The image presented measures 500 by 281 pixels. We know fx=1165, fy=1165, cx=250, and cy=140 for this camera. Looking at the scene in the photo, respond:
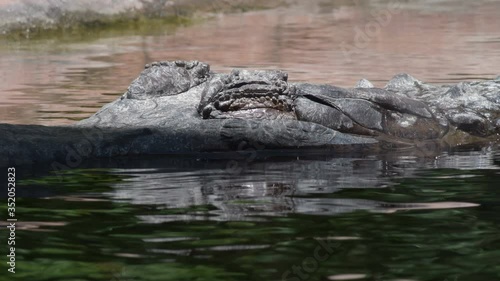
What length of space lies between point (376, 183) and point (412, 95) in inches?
90.7

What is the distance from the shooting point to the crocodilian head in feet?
28.4

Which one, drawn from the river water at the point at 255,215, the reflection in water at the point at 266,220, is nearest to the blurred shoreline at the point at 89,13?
the river water at the point at 255,215

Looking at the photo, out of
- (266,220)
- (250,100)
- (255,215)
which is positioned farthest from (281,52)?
(266,220)

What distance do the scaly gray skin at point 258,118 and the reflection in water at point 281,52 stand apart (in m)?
1.87

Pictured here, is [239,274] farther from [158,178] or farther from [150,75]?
[150,75]

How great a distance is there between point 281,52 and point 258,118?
8.65 metres

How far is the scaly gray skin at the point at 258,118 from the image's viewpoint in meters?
8.45

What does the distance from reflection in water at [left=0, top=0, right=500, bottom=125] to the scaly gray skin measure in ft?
6.13

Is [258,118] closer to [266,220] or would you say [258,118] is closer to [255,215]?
[255,215]

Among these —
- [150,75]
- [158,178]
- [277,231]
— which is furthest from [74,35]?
[277,231]

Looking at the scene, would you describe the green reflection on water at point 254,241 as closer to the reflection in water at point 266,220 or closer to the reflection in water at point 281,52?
the reflection in water at point 266,220

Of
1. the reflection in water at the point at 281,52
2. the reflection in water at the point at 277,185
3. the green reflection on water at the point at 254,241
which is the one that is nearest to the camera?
the green reflection on water at the point at 254,241

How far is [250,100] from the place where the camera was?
8.73 metres

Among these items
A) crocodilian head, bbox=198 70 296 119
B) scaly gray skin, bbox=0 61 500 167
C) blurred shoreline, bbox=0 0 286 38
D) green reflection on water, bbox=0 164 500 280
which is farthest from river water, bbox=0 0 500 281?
blurred shoreline, bbox=0 0 286 38
